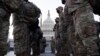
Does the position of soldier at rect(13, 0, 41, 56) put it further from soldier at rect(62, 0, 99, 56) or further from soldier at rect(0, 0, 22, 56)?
soldier at rect(62, 0, 99, 56)

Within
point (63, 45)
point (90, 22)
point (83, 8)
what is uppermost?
point (83, 8)

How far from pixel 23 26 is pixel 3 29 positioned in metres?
1.98

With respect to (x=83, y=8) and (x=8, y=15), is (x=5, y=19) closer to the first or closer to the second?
(x=8, y=15)

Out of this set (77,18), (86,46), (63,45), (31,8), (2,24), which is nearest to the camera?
(86,46)

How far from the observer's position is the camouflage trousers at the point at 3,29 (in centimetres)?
484

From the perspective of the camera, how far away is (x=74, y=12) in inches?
195

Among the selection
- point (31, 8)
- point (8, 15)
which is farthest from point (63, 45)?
point (8, 15)

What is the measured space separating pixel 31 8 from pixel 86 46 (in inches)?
145

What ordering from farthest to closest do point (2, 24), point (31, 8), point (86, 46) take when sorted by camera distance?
point (31, 8)
point (2, 24)
point (86, 46)

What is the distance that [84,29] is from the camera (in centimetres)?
445

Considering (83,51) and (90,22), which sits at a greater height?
(90,22)

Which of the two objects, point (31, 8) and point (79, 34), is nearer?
point (79, 34)

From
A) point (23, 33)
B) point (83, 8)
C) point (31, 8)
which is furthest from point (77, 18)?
point (31, 8)

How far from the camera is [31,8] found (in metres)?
7.63
